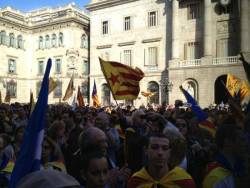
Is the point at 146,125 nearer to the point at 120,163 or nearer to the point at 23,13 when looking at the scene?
the point at 120,163

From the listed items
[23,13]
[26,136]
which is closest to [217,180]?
[26,136]

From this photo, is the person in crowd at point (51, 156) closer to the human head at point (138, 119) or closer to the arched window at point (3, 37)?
the human head at point (138, 119)

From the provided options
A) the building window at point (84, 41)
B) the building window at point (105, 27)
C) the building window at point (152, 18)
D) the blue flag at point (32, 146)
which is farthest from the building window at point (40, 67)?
the blue flag at point (32, 146)

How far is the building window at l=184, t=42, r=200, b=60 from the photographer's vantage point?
3061 centimetres

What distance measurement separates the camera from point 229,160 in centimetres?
322

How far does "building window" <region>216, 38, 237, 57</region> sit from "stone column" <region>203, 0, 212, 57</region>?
1.13 m

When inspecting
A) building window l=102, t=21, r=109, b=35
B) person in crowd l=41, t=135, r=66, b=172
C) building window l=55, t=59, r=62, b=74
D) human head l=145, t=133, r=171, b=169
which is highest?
building window l=102, t=21, r=109, b=35

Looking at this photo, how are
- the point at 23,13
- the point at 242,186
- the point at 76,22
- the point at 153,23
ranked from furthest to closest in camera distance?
the point at 23,13 < the point at 76,22 < the point at 153,23 < the point at 242,186

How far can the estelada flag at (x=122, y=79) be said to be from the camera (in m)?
9.80

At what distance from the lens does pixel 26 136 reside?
2.95m

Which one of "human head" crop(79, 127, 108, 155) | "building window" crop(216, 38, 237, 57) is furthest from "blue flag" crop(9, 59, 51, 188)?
"building window" crop(216, 38, 237, 57)

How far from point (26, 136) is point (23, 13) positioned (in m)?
49.9

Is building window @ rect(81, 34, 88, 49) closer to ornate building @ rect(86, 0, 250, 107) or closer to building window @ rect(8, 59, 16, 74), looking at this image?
ornate building @ rect(86, 0, 250, 107)

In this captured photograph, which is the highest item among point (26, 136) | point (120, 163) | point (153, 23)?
point (153, 23)
